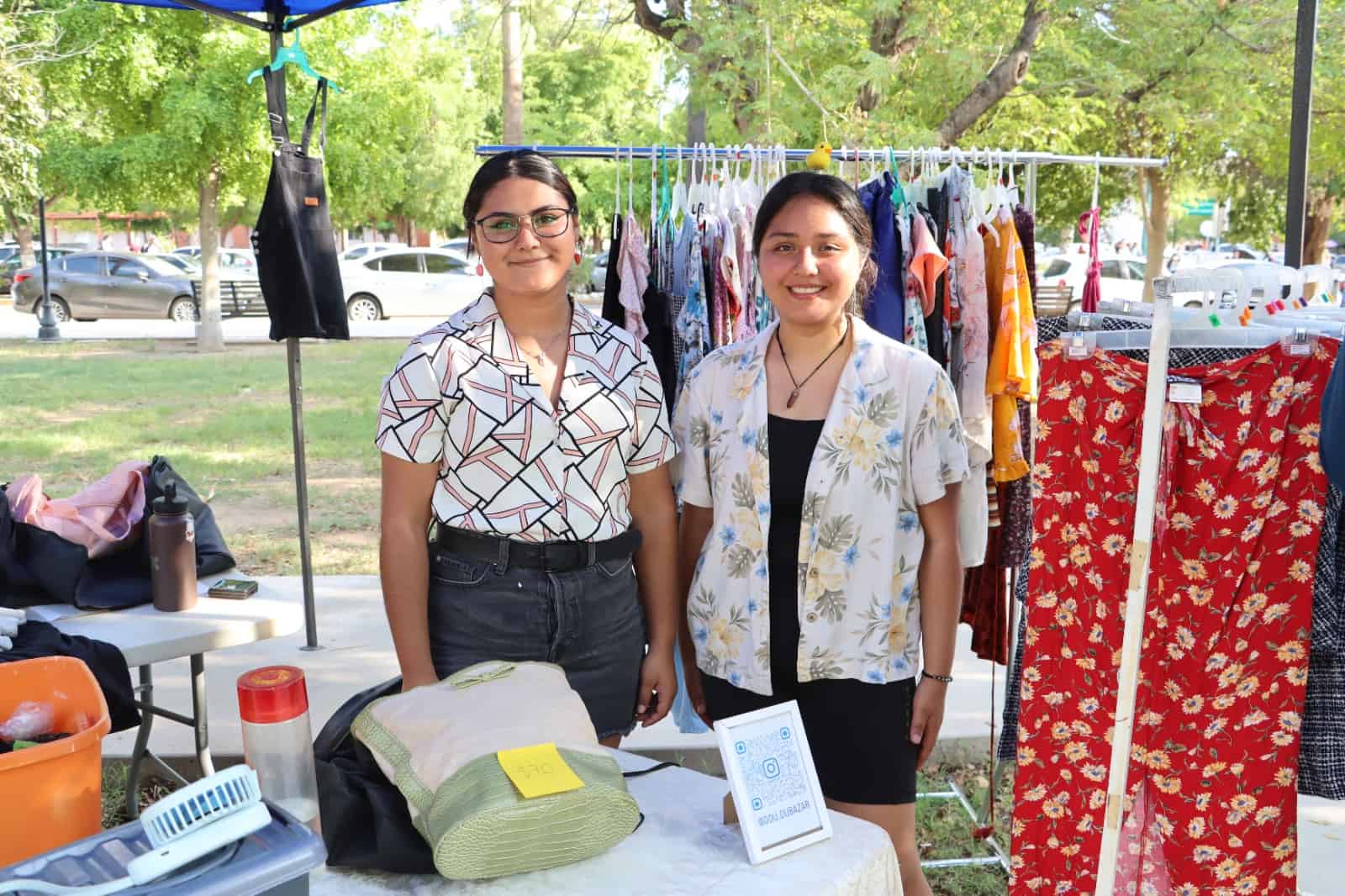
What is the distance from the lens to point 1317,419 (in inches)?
83.0

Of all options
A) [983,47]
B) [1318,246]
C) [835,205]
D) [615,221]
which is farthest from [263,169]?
[1318,246]

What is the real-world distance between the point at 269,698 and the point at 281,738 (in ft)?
0.21

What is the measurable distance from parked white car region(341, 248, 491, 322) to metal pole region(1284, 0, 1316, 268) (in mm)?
16686

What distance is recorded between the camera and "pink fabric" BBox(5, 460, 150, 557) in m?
2.97

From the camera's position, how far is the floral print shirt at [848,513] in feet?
6.86

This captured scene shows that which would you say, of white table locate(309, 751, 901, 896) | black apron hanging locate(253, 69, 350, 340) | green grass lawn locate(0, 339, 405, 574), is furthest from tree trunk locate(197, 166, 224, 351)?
white table locate(309, 751, 901, 896)

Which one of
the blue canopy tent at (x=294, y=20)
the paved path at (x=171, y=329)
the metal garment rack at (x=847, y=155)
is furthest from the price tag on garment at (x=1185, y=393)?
the paved path at (x=171, y=329)

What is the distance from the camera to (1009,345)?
10.2 ft

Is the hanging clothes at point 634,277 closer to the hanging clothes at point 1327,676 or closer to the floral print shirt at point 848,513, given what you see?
the floral print shirt at point 848,513

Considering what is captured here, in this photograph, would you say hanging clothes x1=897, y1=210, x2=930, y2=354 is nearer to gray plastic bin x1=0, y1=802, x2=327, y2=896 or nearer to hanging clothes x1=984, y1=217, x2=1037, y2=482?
hanging clothes x1=984, y1=217, x2=1037, y2=482

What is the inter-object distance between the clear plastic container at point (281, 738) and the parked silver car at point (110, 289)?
2004 cm

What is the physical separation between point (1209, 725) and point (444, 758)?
5.13 feet

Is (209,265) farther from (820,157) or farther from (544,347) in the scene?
(544,347)

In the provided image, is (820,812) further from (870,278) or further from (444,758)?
(870,278)
